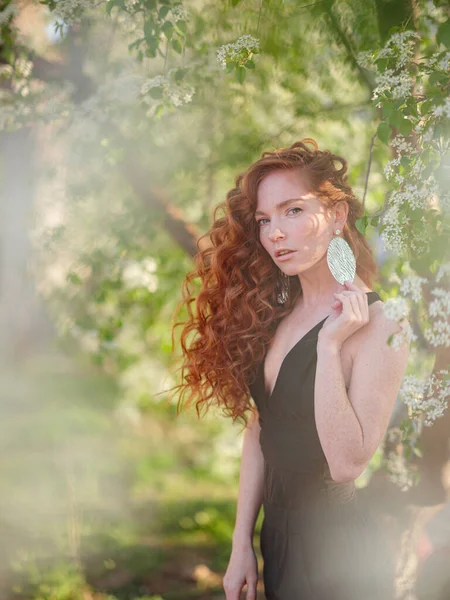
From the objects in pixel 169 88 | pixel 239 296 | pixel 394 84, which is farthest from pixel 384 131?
pixel 169 88

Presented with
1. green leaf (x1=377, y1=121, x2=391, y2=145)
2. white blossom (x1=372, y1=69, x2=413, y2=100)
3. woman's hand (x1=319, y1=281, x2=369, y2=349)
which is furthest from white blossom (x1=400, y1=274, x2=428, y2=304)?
white blossom (x1=372, y1=69, x2=413, y2=100)

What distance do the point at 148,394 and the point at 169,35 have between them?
4.35 meters

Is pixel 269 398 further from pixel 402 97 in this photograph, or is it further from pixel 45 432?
pixel 45 432

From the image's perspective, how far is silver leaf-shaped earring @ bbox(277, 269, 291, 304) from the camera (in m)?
2.21

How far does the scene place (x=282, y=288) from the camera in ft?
7.34

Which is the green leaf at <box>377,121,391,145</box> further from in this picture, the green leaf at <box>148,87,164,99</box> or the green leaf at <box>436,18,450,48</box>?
the green leaf at <box>148,87,164,99</box>

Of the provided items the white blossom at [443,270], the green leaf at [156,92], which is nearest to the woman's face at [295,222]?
the white blossom at [443,270]

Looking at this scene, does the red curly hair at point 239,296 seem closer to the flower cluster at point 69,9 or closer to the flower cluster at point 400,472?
the flower cluster at point 400,472

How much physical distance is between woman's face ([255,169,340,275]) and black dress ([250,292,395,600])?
22cm

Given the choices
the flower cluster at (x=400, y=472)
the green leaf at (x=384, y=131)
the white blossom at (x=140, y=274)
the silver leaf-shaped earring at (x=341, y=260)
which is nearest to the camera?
the green leaf at (x=384, y=131)

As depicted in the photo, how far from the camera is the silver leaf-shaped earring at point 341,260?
1842 millimetres

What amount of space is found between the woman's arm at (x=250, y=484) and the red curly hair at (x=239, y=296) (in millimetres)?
81

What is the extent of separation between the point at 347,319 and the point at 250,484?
34.8 inches

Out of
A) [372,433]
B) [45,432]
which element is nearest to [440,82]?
[372,433]
